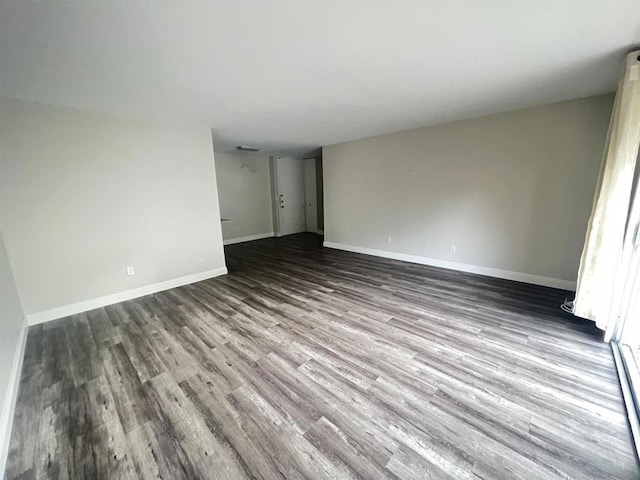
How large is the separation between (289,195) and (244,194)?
1.40 metres

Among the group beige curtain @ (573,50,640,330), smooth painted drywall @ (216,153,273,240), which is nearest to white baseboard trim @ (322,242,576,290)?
beige curtain @ (573,50,640,330)

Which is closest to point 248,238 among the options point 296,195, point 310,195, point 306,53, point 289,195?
point 289,195

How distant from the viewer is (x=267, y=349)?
2.21 meters

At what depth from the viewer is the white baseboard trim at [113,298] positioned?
2.83 m

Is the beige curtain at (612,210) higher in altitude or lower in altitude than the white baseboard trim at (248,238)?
higher

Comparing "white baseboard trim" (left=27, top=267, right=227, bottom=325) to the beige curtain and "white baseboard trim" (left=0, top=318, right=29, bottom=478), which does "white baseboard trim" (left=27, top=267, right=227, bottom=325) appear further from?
the beige curtain

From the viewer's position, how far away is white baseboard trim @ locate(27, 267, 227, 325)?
9.27ft

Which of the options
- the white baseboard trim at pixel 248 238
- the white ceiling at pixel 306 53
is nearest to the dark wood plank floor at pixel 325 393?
the white ceiling at pixel 306 53

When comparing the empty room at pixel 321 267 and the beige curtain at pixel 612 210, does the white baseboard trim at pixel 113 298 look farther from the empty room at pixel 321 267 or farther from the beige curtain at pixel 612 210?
the beige curtain at pixel 612 210

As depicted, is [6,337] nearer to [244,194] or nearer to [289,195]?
[244,194]

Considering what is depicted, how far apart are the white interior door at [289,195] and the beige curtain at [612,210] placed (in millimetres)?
6406

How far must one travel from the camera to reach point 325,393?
171 centimetres

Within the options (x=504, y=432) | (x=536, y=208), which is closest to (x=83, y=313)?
(x=504, y=432)

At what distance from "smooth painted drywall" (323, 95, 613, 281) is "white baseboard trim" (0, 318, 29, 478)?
488cm
